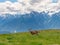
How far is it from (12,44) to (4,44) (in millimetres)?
809

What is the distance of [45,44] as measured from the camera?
2361 cm

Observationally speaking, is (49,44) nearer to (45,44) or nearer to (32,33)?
(45,44)

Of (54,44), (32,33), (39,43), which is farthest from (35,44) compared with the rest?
(32,33)

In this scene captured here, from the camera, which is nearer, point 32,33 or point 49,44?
point 49,44

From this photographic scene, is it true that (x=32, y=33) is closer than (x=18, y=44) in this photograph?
No

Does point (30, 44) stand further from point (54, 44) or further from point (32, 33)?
point (32, 33)

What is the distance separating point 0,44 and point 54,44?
531 cm

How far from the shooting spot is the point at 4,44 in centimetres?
2352

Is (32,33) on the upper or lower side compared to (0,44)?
lower

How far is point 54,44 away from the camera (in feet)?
79.5

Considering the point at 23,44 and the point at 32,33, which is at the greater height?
the point at 23,44

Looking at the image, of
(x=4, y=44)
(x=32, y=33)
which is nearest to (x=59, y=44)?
(x=4, y=44)

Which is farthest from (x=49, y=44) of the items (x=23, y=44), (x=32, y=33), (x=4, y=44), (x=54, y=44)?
(x=32, y=33)

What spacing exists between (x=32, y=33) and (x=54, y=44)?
9854 mm
